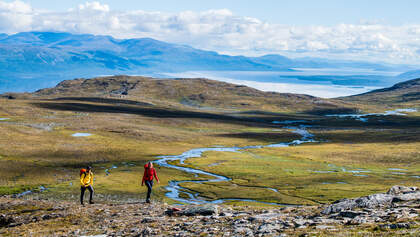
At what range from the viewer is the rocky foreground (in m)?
22.8

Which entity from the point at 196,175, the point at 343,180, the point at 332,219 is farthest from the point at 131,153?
the point at 332,219

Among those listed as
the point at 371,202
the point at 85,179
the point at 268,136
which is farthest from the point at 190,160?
the point at 371,202

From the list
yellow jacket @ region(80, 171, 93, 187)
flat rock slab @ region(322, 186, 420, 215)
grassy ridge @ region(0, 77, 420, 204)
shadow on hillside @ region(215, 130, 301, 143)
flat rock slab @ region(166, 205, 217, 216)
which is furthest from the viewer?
shadow on hillside @ region(215, 130, 301, 143)

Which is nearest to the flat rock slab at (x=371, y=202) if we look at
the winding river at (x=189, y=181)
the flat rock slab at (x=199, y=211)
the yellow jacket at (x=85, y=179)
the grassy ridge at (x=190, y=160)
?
the flat rock slab at (x=199, y=211)

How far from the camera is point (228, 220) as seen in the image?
28219mm

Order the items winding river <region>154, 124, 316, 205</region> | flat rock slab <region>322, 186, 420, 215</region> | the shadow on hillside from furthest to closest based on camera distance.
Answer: the shadow on hillside → winding river <region>154, 124, 316, 205</region> → flat rock slab <region>322, 186, 420, 215</region>

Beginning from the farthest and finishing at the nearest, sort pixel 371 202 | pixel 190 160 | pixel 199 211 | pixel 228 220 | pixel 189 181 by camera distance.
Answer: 1. pixel 190 160
2. pixel 189 181
3. pixel 199 211
4. pixel 371 202
5. pixel 228 220

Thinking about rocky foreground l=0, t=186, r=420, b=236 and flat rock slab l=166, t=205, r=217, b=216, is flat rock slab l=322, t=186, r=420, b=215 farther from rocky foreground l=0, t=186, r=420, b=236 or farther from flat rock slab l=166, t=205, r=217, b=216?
flat rock slab l=166, t=205, r=217, b=216

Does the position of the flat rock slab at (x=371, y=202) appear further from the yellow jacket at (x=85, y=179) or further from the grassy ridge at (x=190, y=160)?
the grassy ridge at (x=190, y=160)

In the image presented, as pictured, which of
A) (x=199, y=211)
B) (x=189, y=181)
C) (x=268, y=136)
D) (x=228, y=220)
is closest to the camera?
(x=228, y=220)

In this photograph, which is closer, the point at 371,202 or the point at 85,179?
the point at 371,202

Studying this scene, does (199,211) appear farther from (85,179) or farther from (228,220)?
(85,179)

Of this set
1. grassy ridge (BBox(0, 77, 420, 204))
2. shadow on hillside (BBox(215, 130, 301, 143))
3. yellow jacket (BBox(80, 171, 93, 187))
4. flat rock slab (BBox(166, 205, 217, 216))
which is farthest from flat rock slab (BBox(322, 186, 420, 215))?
shadow on hillside (BBox(215, 130, 301, 143))

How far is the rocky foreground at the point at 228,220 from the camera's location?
2281 cm
